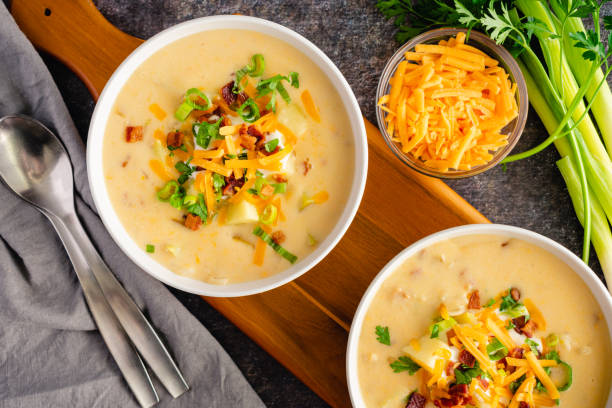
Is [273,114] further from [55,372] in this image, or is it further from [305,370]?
[55,372]

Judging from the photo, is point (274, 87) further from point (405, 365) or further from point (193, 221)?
point (405, 365)

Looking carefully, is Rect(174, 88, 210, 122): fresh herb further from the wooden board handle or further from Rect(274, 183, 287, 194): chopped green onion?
the wooden board handle

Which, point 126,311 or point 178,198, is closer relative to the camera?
point 178,198

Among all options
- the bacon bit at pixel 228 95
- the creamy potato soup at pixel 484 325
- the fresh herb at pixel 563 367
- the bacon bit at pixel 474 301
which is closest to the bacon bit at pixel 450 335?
the creamy potato soup at pixel 484 325

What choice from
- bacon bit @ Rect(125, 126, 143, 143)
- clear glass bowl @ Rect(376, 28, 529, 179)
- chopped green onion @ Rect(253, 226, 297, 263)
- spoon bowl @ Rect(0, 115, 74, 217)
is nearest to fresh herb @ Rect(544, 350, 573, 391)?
clear glass bowl @ Rect(376, 28, 529, 179)

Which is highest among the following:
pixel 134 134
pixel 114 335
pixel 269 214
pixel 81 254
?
pixel 134 134

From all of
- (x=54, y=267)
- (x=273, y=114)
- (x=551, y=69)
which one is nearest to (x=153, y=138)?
(x=273, y=114)

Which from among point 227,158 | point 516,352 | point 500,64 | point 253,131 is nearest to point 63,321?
point 227,158

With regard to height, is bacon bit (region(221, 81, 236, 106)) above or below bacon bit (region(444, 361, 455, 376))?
above
